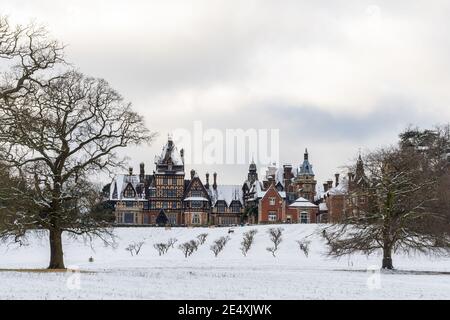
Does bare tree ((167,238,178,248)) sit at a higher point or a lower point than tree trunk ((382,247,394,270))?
lower

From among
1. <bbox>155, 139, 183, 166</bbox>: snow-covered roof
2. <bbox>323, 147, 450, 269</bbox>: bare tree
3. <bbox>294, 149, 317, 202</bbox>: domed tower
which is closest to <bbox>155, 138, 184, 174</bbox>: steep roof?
<bbox>155, 139, 183, 166</bbox>: snow-covered roof

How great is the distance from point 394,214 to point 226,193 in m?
70.7

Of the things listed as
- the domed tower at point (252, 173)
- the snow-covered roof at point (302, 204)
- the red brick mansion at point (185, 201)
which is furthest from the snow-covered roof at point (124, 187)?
the snow-covered roof at point (302, 204)

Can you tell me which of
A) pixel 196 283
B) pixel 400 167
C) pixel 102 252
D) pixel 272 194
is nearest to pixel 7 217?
pixel 196 283

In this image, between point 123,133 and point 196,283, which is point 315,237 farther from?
point 196,283

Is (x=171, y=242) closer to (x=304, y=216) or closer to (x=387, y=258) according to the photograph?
(x=304, y=216)

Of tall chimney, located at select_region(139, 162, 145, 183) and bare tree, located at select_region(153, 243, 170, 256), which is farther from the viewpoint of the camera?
tall chimney, located at select_region(139, 162, 145, 183)

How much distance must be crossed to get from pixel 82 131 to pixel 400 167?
731 inches

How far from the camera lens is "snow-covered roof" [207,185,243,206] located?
355 feet

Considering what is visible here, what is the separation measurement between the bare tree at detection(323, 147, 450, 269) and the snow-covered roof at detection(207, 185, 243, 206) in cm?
6755

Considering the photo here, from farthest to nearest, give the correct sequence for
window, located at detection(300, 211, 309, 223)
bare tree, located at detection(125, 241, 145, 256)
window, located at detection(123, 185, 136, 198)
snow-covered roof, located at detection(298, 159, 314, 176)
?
snow-covered roof, located at detection(298, 159, 314, 176), window, located at detection(123, 185, 136, 198), window, located at detection(300, 211, 309, 223), bare tree, located at detection(125, 241, 145, 256)

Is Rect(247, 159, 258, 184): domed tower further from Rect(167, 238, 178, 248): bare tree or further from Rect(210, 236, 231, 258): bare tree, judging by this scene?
Rect(210, 236, 231, 258): bare tree

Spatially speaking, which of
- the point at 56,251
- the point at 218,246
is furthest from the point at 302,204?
the point at 56,251

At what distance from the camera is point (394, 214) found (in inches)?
1529
